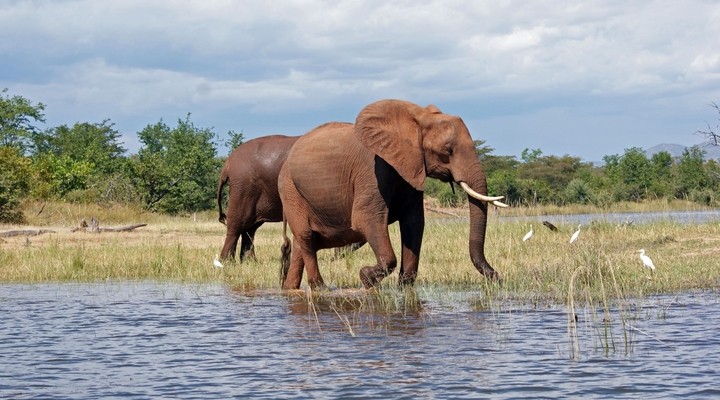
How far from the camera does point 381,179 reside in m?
11.7

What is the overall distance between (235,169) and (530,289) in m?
7.48

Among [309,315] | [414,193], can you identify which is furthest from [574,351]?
[414,193]

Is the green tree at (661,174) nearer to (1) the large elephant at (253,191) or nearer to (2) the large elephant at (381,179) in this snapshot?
(1) the large elephant at (253,191)

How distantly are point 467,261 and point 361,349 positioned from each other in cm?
683

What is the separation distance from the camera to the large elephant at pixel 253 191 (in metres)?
17.6

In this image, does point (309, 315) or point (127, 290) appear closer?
point (309, 315)

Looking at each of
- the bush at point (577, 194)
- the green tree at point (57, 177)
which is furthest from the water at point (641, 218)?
the green tree at point (57, 177)

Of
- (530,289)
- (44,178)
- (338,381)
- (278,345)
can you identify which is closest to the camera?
(338,381)

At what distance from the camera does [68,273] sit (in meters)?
16.2

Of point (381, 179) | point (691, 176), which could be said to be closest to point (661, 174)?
point (691, 176)

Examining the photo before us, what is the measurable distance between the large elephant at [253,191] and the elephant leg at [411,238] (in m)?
5.79

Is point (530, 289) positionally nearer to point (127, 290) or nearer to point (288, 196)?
point (288, 196)

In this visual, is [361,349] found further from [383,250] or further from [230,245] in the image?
[230,245]

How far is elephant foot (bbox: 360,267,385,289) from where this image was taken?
1188 centimetres
